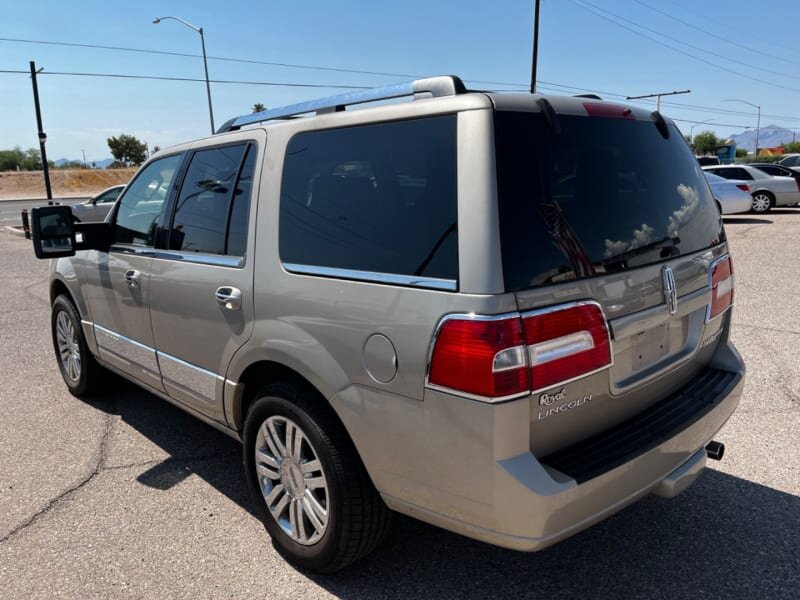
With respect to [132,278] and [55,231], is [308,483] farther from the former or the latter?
[55,231]

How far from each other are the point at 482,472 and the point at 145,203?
9.30ft

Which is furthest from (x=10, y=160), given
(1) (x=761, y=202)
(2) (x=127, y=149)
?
(1) (x=761, y=202)

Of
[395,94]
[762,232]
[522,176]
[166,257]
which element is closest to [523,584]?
[522,176]

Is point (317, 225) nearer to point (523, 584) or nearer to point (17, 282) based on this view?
point (523, 584)

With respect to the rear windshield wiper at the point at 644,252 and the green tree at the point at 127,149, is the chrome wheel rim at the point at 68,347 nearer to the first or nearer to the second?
the rear windshield wiper at the point at 644,252

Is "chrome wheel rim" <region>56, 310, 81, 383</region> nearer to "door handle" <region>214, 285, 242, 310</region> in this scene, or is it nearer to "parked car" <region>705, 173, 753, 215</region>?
"door handle" <region>214, 285, 242, 310</region>

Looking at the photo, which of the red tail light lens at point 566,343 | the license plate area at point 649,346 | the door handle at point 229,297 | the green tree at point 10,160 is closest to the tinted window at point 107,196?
the door handle at point 229,297

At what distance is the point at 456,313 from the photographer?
1.96 m

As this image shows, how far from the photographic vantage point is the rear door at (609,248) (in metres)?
2.02

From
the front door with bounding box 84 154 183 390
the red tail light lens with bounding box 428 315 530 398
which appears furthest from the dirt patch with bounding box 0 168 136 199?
the red tail light lens with bounding box 428 315 530 398

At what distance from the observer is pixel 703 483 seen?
3361mm

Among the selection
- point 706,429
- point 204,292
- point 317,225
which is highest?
point 317,225

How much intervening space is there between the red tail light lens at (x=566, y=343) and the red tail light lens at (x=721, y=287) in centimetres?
97

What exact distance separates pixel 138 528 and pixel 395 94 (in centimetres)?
242
